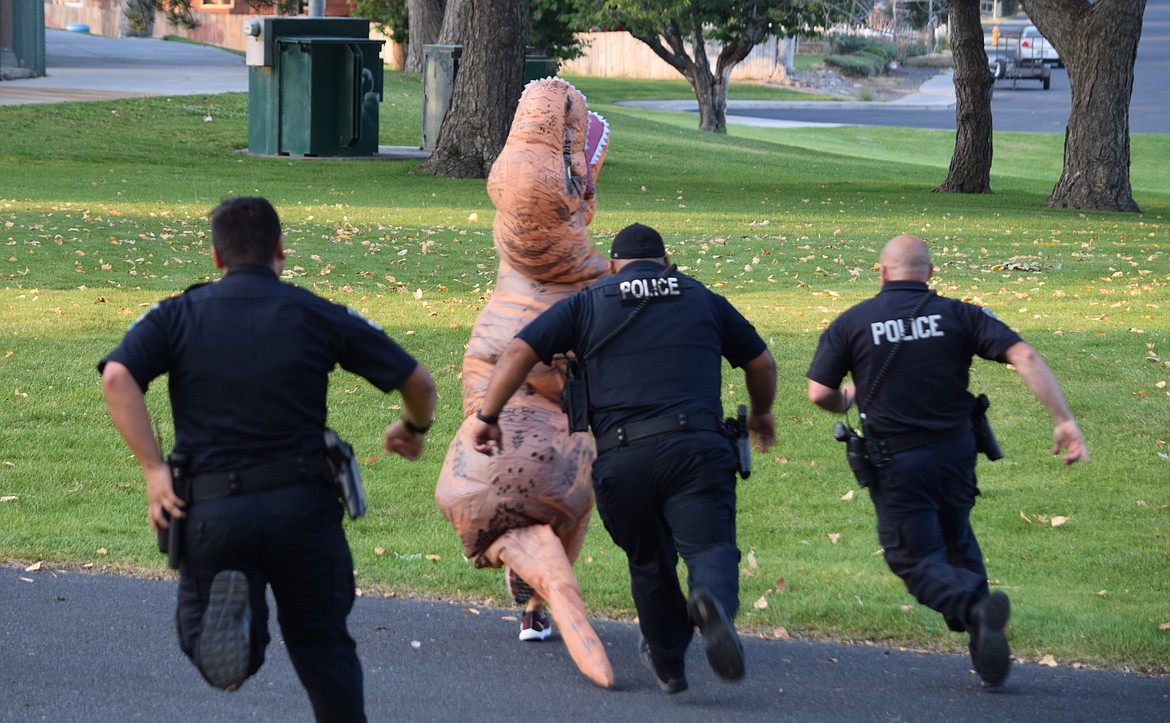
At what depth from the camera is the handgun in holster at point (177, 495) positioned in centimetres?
405

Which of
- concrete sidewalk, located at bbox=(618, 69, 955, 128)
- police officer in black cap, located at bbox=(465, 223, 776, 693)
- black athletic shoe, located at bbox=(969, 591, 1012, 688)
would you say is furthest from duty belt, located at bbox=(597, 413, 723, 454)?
concrete sidewalk, located at bbox=(618, 69, 955, 128)

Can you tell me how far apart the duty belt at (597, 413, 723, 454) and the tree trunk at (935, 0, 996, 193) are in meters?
19.9

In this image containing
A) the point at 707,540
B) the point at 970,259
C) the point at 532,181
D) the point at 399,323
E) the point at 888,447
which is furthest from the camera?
the point at 970,259

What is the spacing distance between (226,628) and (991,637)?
260 centimetres

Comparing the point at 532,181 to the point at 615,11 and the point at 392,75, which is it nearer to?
the point at 615,11

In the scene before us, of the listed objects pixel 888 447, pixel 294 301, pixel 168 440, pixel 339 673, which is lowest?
pixel 168 440

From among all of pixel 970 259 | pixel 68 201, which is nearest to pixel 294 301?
pixel 970 259

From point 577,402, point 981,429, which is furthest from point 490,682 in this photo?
point 981,429

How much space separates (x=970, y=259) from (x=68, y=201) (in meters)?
11.1

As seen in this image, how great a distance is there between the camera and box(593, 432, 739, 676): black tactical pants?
4.94m

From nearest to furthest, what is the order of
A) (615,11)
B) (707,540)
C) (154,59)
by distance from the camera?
(707,540) → (615,11) → (154,59)

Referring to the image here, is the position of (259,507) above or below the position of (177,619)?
above

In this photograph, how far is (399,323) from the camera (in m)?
11.8

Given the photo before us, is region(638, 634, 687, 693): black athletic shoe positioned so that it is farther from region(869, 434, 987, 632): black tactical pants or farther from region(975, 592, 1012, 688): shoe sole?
region(975, 592, 1012, 688): shoe sole
